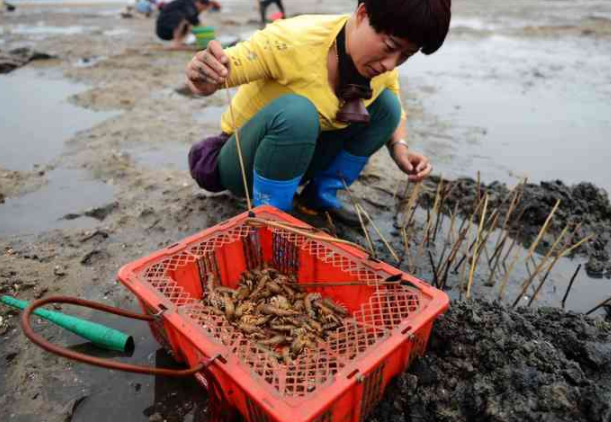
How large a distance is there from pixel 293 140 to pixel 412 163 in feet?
3.28

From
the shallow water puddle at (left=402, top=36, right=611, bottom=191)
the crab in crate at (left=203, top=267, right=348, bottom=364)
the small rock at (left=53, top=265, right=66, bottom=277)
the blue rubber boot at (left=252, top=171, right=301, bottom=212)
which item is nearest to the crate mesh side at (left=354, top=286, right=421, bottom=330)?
the crab in crate at (left=203, top=267, right=348, bottom=364)

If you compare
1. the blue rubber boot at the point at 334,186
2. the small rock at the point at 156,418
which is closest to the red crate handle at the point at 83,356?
the small rock at the point at 156,418

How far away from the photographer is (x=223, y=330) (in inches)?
70.4

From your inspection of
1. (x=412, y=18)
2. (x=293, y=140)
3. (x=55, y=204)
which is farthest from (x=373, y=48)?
(x=55, y=204)

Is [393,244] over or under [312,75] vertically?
under

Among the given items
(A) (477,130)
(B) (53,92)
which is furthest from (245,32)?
(A) (477,130)

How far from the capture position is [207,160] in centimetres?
300

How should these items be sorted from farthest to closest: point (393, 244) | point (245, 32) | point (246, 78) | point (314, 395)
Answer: point (245, 32) → point (393, 244) → point (246, 78) → point (314, 395)

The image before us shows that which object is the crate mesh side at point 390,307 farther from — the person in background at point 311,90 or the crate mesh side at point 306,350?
the person in background at point 311,90

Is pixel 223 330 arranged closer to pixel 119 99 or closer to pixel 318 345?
pixel 318 345

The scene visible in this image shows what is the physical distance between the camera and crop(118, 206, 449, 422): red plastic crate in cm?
149

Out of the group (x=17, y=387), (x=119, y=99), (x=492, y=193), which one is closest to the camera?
(x=17, y=387)

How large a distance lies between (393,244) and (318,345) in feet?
4.34

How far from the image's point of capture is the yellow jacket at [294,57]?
93.1 inches
